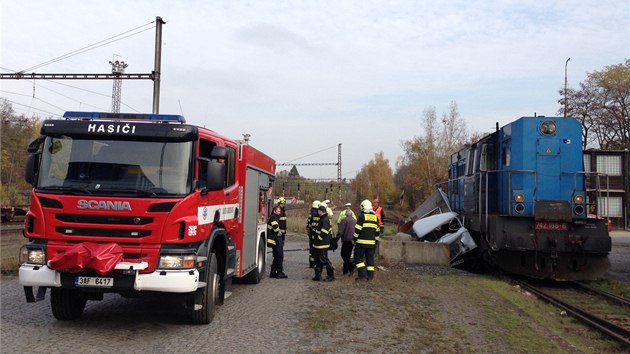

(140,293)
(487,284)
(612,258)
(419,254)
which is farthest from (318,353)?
(612,258)

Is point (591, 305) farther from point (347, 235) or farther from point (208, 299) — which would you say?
point (208, 299)

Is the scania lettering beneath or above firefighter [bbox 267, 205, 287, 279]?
above

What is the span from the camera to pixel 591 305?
9.82 meters

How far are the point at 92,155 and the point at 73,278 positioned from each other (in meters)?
1.56

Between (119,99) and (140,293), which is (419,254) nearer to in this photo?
(140,293)

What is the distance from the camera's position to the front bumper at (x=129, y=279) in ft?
19.2

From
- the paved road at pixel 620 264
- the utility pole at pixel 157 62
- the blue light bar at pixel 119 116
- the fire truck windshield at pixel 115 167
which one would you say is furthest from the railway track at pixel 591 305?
the utility pole at pixel 157 62

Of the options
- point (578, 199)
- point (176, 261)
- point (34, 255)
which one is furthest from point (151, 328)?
point (578, 199)

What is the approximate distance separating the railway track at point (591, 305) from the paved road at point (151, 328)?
16.0ft

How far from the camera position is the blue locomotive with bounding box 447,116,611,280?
1110 cm

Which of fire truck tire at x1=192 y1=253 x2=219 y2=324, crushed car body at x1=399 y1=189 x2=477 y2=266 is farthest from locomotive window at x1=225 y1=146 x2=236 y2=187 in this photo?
crushed car body at x1=399 y1=189 x2=477 y2=266

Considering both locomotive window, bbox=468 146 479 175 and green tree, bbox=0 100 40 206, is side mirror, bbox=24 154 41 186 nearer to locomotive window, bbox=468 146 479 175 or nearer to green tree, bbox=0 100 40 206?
locomotive window, bbox=468 146 479 175

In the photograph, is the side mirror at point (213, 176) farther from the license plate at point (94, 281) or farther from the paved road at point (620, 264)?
the paved road at point (620, 264)

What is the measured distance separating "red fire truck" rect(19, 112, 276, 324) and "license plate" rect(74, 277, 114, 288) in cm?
1
